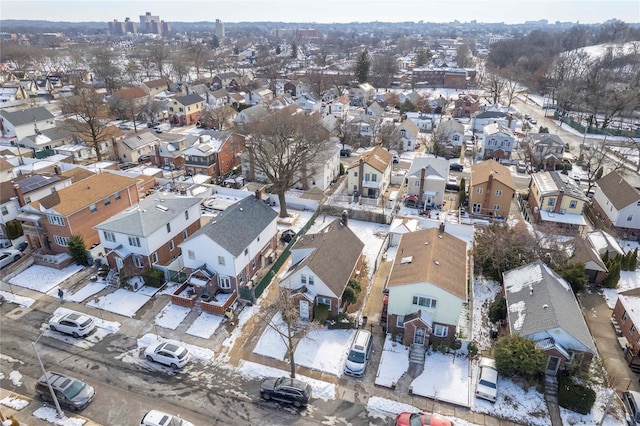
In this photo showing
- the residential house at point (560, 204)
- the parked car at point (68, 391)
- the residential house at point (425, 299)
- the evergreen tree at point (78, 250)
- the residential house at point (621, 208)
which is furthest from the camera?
the residential house at point (560, 204)

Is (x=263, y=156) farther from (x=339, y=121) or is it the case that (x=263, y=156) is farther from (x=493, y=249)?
(x=339, y=121)

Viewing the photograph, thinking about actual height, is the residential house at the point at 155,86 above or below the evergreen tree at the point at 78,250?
above

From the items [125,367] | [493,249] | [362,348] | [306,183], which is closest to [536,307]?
[493,249]

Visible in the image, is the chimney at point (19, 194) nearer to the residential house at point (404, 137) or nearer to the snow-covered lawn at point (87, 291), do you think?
the snow-covered lawn at point (87, 291)

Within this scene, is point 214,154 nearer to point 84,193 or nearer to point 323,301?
point 84,193

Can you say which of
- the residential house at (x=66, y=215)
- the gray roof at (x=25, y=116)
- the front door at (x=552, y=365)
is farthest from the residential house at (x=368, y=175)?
the gray roof at (x=25, y=116)

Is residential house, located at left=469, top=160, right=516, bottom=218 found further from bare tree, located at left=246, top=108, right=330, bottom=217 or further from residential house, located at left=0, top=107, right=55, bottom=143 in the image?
residential house, located at left=0, top=107, right=55, bottom=143

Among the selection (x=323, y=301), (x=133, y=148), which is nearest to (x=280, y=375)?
(x=323, y=301)

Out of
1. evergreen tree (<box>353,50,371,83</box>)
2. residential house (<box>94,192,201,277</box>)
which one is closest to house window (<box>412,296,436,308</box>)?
residential house (<box>94,192,201,277</box>)

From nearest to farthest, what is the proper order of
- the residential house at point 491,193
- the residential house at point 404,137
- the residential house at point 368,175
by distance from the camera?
the residential house at point 491,193
the residential house at point 368,175
the residential house at point 404,137
